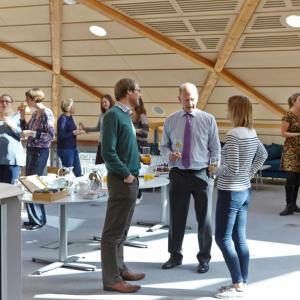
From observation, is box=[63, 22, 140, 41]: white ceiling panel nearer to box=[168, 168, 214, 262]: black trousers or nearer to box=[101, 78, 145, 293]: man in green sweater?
box=[168, 168, 214, 262]: black trousers

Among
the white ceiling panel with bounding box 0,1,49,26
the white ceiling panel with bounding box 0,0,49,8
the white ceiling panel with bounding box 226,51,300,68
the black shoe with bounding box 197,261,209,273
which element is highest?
the white ceiling panel with bounding box 0,0,49,8

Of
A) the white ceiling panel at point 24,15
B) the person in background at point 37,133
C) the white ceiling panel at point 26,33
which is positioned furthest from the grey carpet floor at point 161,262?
the white ceiling panel at point 26,33

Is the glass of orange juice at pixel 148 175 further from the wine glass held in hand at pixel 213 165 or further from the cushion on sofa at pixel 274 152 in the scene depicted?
the cushion on sofa at pixel 274 152

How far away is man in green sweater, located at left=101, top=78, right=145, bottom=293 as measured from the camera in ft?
11.6

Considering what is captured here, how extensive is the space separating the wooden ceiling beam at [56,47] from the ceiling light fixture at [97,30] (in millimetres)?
553

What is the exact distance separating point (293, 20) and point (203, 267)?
4660 millimetres

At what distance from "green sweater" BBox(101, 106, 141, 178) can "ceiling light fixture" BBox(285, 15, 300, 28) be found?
4688 mm

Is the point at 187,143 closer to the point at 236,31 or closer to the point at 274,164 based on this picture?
the point at 236,31

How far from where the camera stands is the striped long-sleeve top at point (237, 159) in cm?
347

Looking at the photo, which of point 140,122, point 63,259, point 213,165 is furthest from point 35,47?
point 213,165

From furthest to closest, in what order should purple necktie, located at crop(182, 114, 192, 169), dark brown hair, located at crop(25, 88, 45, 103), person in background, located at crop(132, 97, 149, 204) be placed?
person in background, located at crop(132, 97, 149, 204) < dark brown hair, located at crop(25, 88, 45, 103) < purple necktie, located at crop(182, 114, 192, 169)

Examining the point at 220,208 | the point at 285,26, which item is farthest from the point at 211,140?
the point at 285,26

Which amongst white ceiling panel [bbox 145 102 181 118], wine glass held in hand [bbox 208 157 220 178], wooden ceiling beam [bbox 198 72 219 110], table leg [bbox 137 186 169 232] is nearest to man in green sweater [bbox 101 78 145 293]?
wine glass held in hand [bbox 208 157 220 178]

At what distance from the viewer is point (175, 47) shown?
885 cm
